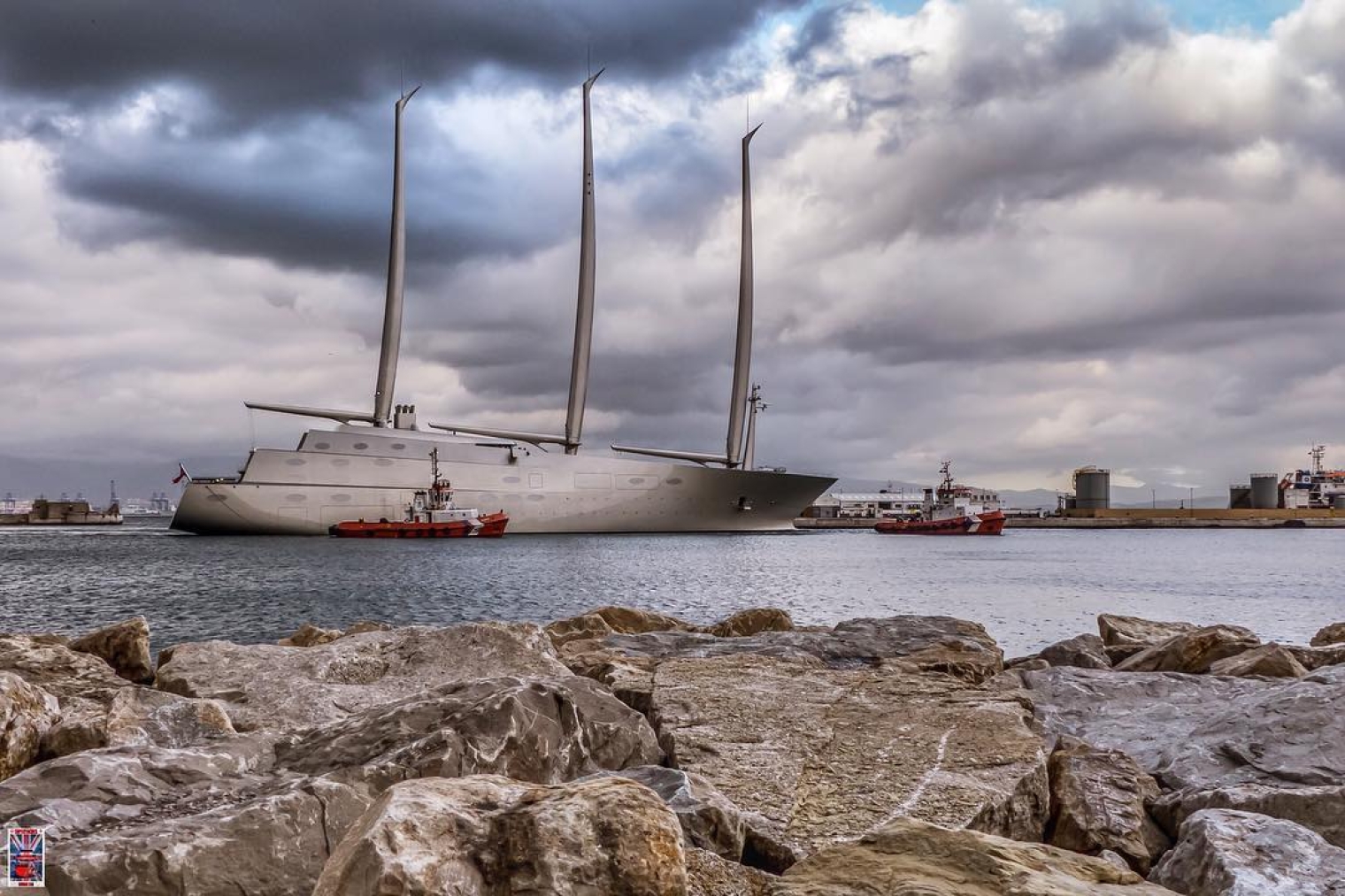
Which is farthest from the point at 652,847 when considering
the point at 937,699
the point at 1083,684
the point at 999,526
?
the point at 999,526

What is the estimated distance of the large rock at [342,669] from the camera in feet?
16.6

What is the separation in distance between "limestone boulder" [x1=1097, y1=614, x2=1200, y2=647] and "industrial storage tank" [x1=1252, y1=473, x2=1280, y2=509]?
12754 centimetres

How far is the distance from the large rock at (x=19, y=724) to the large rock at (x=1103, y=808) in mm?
4163

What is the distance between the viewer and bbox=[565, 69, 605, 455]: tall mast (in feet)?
211

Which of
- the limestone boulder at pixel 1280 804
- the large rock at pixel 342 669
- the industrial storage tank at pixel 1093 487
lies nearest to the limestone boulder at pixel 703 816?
the limestone boulder at pixel 1280 804

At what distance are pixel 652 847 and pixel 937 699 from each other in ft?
10.3

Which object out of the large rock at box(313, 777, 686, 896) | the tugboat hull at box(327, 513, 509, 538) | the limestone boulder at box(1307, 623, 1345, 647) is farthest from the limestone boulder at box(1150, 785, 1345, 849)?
the tugboat hull at box(327, 513, 509, 538)

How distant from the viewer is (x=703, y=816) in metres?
3.12

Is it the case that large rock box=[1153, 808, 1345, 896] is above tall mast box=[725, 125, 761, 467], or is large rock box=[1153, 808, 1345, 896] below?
below

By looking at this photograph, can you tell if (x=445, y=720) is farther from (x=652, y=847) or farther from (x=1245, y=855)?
(x=1245, y=855)

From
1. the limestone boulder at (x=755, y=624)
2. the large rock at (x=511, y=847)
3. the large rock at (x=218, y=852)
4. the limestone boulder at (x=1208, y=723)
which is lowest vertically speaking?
the limestone boulder at (x=755, y=624)

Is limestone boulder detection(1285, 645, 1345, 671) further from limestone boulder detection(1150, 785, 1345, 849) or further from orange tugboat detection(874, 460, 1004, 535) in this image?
orange tugboat detection(874, 460, 1004, 535)

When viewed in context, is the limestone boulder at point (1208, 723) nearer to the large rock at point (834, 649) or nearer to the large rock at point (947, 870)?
the large rock at point (834, 649)

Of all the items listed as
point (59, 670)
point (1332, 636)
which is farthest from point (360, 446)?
point (59, 670)
